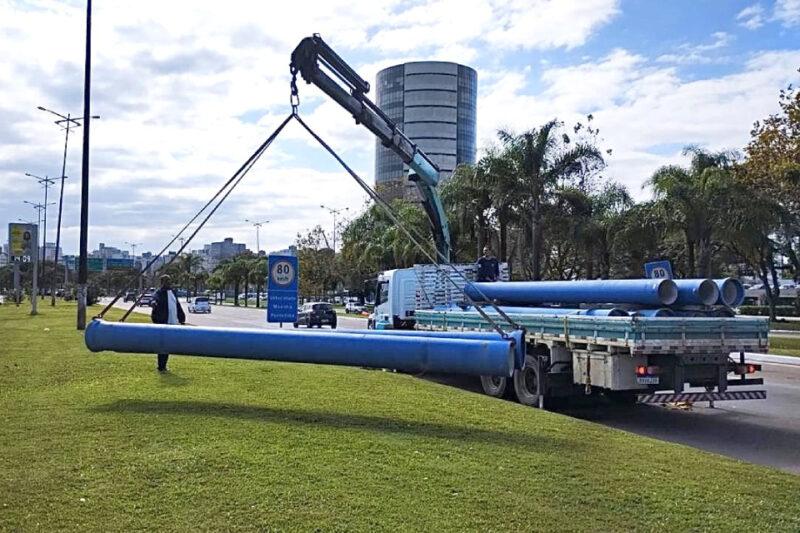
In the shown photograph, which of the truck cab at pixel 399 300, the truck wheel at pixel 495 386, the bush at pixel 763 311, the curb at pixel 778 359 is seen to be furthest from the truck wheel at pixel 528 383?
the bush at pixel 763 311

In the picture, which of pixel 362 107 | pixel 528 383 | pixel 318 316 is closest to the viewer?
pixel 528 383

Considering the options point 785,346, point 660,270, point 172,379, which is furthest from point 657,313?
point 785,346

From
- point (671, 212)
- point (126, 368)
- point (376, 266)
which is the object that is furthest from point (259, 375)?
point (376, 266)

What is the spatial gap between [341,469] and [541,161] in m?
25.2

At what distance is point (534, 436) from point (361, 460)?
7.68 ft

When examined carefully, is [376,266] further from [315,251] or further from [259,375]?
[259,375]

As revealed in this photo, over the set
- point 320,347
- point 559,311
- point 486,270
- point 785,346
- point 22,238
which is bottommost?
point 785,346

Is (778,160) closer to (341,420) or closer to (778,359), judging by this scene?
(778,359)

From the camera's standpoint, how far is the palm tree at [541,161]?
30312 mm

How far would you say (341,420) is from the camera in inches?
348

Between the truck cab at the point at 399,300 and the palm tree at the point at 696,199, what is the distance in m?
14.9

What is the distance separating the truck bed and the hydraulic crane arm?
2.14 meters

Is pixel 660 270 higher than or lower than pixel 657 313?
higher

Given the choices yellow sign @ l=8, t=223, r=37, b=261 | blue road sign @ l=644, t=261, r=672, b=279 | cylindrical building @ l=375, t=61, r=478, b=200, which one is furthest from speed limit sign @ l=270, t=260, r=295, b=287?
cylindrical building @ l=375, t=61, r=478, b=200
